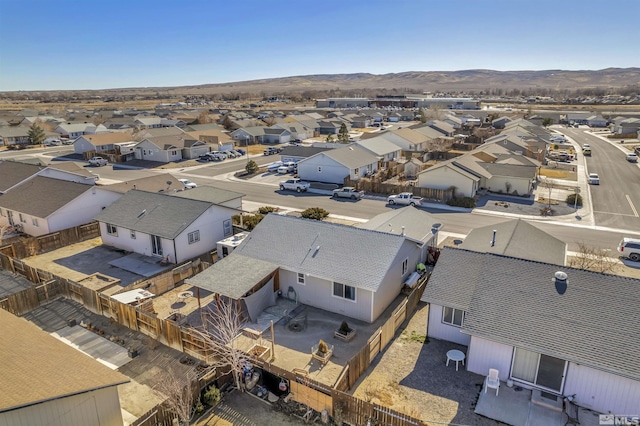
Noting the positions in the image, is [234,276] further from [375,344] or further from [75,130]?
[75,130]

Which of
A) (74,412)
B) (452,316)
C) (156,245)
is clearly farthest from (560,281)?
(156,245)

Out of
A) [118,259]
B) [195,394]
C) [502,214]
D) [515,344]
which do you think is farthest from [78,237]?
[502,214]

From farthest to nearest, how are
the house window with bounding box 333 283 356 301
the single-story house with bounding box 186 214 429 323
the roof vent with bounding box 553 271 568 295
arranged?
1. the house window with bounding box 333 283 356 301
2. the single-story house with bounding box 186 214 429 323
3. the roof vent with bounding box 553 271 568 295

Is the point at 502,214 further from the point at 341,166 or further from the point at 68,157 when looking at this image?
the point at 68,157

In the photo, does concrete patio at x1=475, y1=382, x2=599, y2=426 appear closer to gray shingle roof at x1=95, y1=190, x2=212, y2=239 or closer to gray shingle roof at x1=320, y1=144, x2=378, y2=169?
gray shingle roof at x1=95, y1=190, x2=212, y2=239

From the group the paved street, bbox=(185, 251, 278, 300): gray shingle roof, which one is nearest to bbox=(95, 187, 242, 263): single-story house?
bbox=(185, 251, 278, 300): gray shingle roof

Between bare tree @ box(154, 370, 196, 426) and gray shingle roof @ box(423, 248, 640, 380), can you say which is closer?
bare tree @ box(154, 370, 196, 426)
